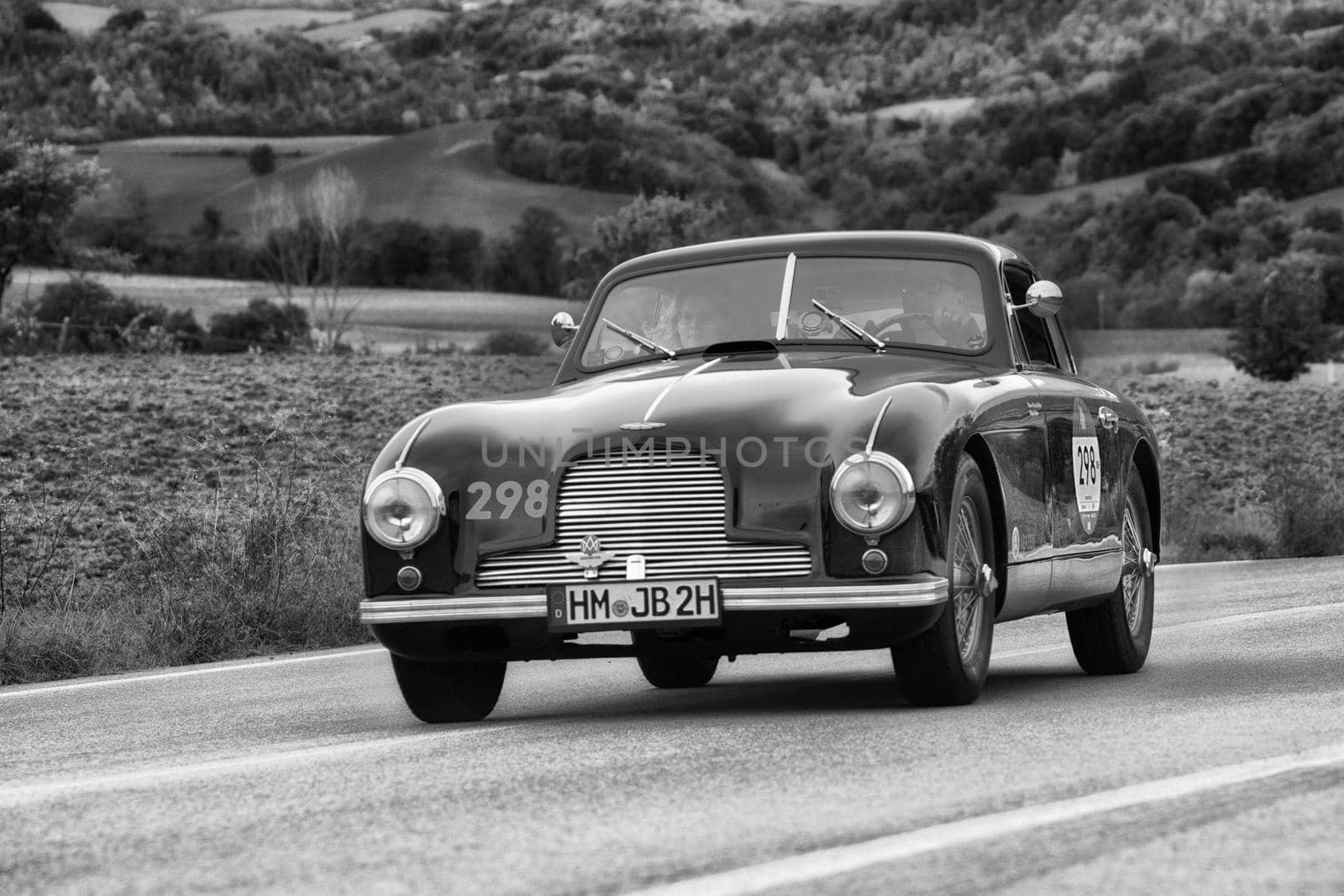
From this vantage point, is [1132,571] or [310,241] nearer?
[1132,571]

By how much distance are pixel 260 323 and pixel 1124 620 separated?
8927 centimetres

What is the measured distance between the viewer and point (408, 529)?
778cm

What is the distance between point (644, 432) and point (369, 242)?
374ft

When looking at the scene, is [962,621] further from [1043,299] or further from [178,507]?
[178,507]

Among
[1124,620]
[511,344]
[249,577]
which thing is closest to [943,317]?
[1124,620]

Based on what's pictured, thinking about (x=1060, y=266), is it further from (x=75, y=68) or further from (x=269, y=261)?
(x=75, y=68)

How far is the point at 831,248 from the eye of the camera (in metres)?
9.27

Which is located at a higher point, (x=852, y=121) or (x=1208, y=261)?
(x=852, y=121)

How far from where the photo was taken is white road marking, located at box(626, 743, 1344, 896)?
4.34 meters

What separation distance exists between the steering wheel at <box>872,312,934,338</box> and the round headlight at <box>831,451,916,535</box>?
1.74 metres

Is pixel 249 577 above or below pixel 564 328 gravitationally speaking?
below

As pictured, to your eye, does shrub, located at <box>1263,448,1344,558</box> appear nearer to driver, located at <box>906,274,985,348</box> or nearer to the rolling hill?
driver, located at <box>906,274,985,348</box>

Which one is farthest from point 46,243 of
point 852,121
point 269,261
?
point 852,121

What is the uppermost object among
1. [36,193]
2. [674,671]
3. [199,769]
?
[36,193]
